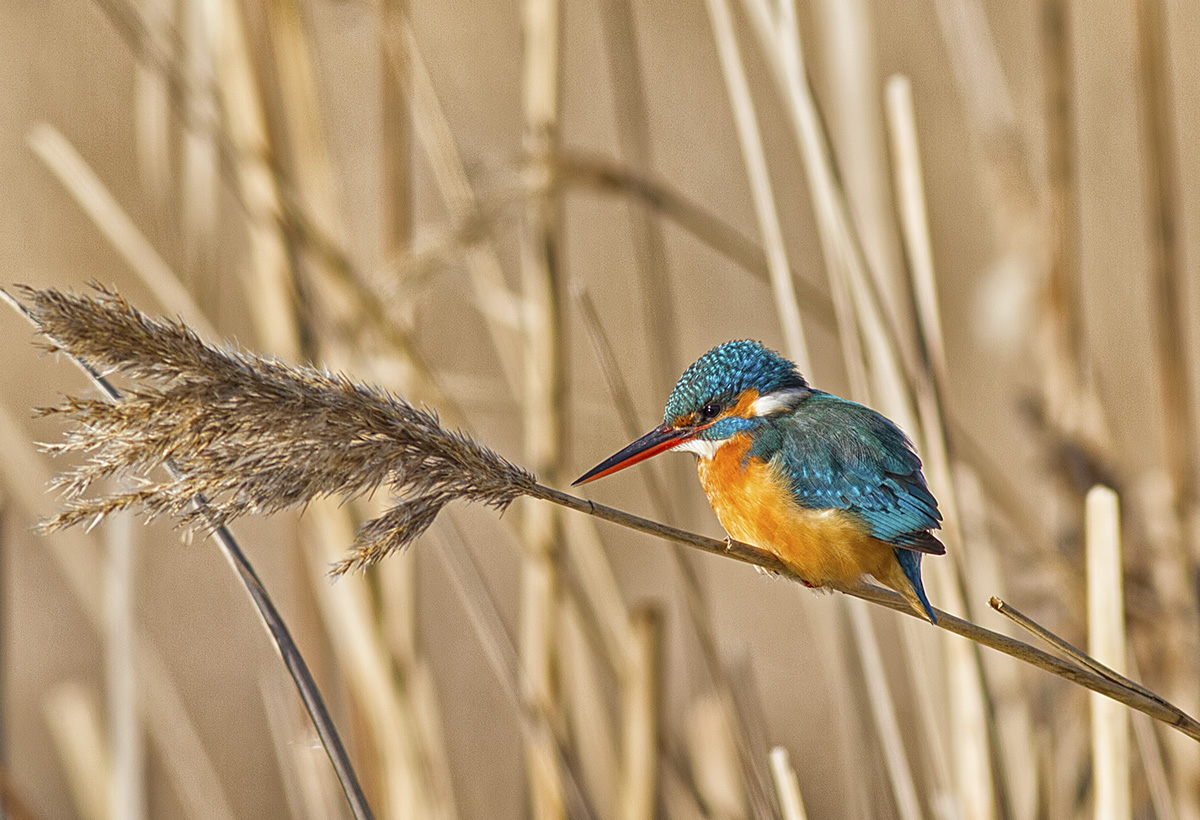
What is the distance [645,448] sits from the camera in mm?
1221

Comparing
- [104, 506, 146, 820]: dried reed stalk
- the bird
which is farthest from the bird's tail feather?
[104, 506, 146, 820]: dried reed stalk

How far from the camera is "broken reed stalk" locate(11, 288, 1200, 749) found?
0.77 m

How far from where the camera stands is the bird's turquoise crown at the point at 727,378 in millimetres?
1333

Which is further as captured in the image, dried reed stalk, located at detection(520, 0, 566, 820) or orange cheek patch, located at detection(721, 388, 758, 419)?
dried reed stalk, located at detection(520, 0, 566, 820)

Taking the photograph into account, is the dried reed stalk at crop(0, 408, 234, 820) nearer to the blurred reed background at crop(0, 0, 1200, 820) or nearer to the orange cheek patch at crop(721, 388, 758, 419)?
the blurred reed background at crop(0, 0, 1200, 820)

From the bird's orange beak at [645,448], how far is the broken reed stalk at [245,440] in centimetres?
17

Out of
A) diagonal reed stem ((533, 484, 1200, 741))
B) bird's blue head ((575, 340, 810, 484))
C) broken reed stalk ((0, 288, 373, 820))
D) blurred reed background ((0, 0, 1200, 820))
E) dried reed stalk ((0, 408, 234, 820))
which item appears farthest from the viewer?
dried reed stalk ((0, 408, 234, 820))

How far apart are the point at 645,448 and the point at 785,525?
0.20m

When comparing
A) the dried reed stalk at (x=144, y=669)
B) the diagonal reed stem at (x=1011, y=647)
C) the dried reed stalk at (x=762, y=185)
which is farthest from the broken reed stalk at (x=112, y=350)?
the dried reed stalk at (x=144, y=669)

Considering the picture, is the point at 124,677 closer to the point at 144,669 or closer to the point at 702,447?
the point at 144,669

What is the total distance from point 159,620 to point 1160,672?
296cm

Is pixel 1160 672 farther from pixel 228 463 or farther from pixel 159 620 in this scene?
pixel 159 620

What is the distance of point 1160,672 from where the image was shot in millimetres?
1973

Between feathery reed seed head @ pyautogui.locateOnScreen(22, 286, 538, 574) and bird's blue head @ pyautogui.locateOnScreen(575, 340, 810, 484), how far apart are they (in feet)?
1.49
